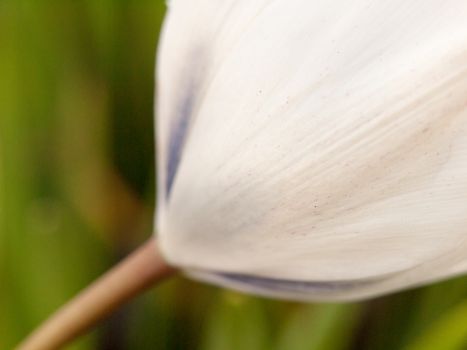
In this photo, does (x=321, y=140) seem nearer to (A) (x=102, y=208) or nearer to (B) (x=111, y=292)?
(B) (x=111, y=292)

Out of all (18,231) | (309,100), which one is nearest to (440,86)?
(309,100)

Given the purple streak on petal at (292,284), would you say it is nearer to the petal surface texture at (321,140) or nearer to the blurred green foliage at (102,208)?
the petal surface texture at (321,140)

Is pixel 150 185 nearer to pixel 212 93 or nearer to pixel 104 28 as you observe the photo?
pixel 104 28

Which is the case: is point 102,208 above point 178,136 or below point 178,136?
below

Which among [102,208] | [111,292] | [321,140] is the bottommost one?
[102,208]

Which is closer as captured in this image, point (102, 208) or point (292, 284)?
point (292, 284)

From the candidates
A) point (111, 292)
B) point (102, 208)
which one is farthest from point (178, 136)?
point (102, 208)

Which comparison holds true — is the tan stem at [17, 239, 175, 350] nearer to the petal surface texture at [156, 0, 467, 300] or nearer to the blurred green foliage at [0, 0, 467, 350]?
the petal surface texture at [156, 0, 467, 300]
